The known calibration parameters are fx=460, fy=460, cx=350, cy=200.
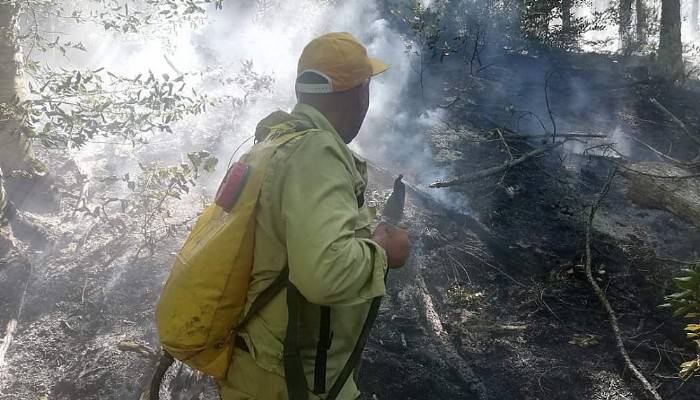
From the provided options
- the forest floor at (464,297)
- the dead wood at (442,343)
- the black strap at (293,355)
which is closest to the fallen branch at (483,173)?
the forest floor at (464,297)

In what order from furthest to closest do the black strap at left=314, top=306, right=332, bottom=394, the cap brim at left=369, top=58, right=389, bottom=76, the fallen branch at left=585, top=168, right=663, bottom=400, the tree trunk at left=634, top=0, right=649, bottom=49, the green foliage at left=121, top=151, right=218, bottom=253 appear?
the tree trunk at left=634, top=0, right=649, bottom=49 < the green foliage at left=121, top=151, right=218, bottom=253 < the fallen branch at left=585, top=168, right=663, bottom=400 < the cap brim at left=369, top=58, right=389, bottom=76 < the black strap at left=314, top=306, right=332, bottom=394

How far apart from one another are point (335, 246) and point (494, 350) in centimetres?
281

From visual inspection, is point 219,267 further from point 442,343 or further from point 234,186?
point 442,343

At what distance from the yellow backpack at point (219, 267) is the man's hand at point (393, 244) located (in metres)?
0.37

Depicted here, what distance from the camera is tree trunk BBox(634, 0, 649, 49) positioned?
11195 millimetres

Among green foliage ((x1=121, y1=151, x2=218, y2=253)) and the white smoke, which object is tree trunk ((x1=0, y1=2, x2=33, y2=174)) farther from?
green foliage ((x1=121, y1=151, x2=218, y2=253))

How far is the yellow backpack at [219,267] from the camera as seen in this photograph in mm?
1425

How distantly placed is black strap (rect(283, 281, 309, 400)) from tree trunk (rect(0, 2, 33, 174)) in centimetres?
463

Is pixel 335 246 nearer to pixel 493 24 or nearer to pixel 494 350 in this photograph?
pixel 494 350

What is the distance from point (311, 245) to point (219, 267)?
356 millimetres

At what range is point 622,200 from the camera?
615 centimetres

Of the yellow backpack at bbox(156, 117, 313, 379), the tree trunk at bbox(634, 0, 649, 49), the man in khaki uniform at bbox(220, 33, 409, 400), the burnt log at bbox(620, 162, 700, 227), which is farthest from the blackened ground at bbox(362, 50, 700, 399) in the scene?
the tree trunk at bbox(634, 0, 649, 49)

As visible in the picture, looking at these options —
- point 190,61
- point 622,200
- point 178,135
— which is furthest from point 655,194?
point 190,61

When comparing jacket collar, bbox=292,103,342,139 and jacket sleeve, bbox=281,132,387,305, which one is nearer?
jacket sleeve, bbox=281,132,387,305
